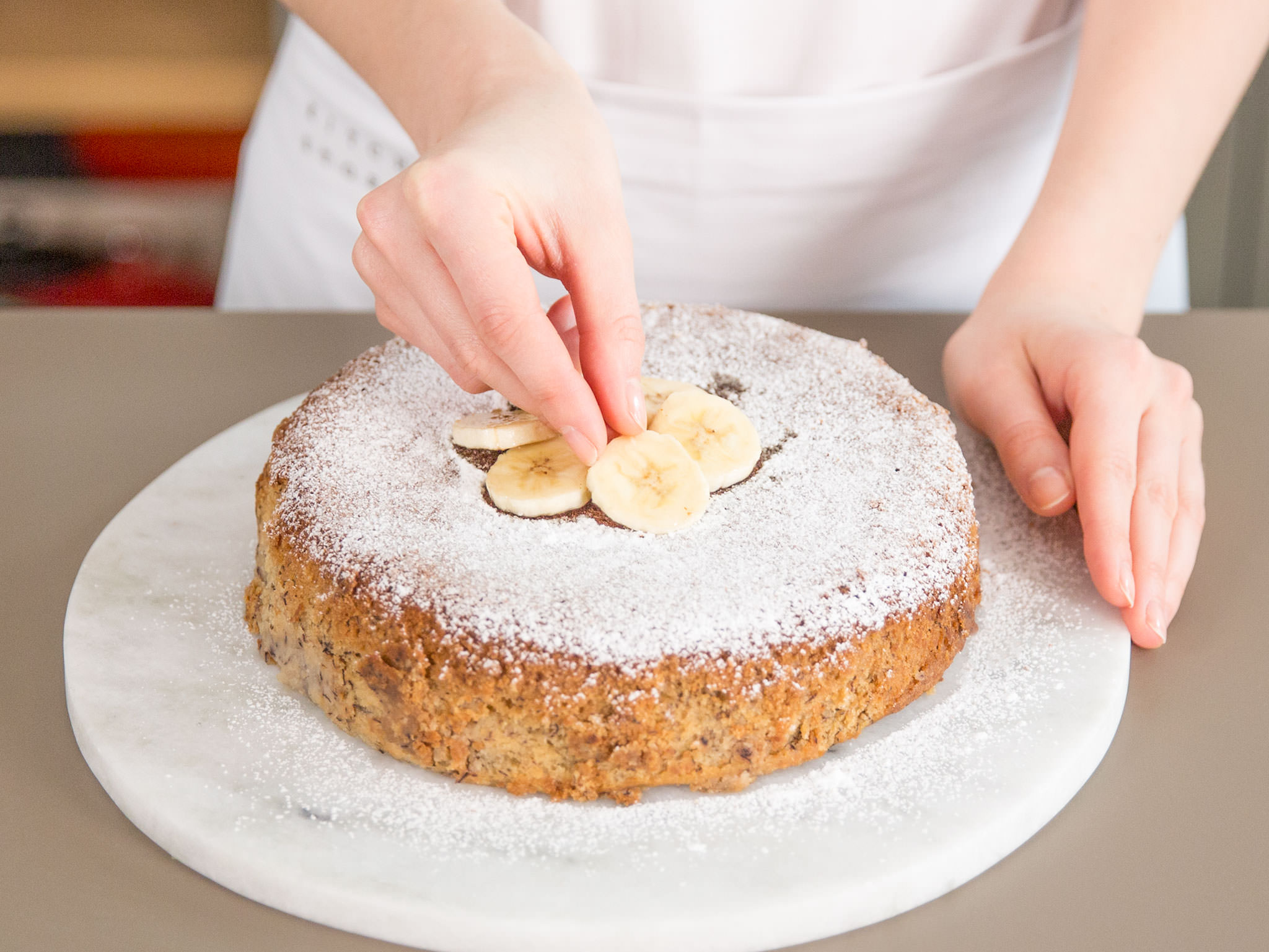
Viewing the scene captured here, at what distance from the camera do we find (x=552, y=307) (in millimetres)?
1385

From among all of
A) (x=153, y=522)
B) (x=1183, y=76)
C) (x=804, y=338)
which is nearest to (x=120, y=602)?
(x=153, y=522)

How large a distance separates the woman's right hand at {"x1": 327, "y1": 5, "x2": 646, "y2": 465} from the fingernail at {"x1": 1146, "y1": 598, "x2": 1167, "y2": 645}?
1.78 ft

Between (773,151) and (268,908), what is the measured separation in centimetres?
139

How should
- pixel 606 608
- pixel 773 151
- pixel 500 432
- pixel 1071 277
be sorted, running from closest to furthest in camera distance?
1. pixel 606 608
2. pixel 500 432
3. pixel 1071 277
4. pixel 773 151

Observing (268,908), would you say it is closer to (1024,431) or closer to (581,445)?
(581,445)

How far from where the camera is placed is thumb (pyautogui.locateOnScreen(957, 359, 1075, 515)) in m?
1.38

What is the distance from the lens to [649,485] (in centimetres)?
122

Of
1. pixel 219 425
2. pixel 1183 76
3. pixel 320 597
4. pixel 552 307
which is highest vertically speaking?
pixel 1183 76

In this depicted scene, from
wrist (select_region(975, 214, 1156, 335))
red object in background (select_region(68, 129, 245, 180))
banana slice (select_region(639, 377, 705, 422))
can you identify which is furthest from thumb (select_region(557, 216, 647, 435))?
red object in background (select_region(68, 129, 245, 180))

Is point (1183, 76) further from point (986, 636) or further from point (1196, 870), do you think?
point (1196, 870)

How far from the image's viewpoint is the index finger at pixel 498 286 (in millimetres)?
1116

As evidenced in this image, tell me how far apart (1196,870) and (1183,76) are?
1.16 m

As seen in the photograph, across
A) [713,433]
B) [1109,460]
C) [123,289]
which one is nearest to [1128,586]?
[1109,460]

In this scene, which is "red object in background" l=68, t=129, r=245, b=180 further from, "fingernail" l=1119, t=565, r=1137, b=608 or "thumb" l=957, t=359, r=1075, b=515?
"fingernail" l=1119, t=565, r=1137, b=608
